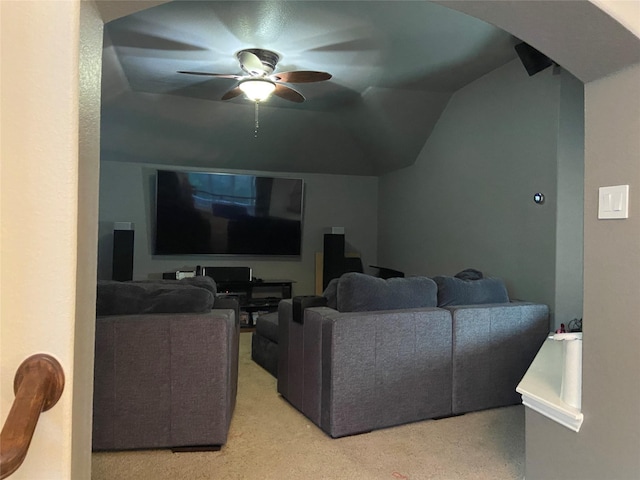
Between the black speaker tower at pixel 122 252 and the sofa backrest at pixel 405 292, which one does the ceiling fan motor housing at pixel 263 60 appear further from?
the black speaker tower at pixel 122 252

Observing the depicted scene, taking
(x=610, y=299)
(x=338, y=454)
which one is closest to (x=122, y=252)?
(x=338, y=454)

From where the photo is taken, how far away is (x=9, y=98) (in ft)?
2.81

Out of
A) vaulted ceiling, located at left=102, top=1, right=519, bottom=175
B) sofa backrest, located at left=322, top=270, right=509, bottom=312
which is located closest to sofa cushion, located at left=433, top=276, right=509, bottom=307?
sofa backrest, located at left=322, top=270, right=509, bottom=312

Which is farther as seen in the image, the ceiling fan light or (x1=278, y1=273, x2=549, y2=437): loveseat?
the ceiling fan light

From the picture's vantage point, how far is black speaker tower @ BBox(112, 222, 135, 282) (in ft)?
18.3

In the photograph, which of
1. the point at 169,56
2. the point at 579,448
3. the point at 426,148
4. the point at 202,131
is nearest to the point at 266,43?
the point at 169,56

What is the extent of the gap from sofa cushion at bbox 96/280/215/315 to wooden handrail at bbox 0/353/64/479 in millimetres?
1635

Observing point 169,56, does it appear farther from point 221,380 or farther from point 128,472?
point 128,472

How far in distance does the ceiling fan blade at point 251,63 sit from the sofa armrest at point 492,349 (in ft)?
8.43

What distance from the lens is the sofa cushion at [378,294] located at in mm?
2738

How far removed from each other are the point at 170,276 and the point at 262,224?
4.78ft

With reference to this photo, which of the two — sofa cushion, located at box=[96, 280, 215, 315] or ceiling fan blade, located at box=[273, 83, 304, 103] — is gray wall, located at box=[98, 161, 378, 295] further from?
sofa cushion, located at box=[96, 280, 215, 315]

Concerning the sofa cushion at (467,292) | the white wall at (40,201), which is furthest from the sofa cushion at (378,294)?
the white wall at (40,201)

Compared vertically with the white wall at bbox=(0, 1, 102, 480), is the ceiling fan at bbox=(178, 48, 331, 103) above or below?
above
